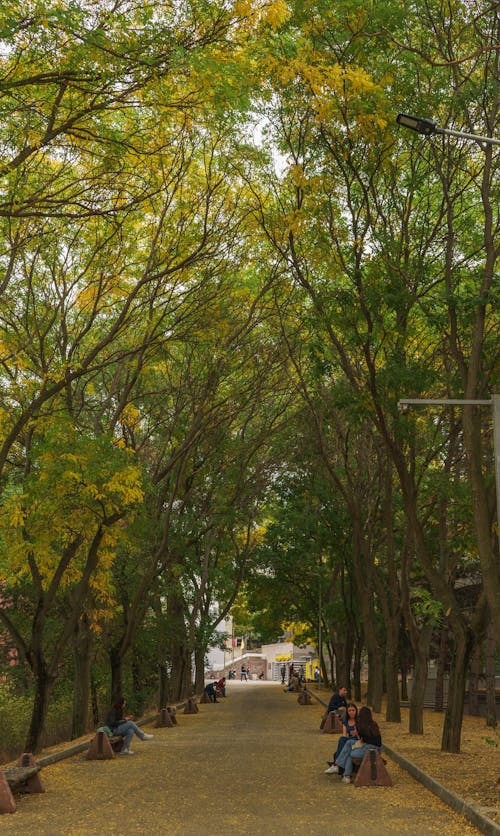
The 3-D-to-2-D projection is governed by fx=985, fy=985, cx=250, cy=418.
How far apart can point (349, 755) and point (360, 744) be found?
225 mm

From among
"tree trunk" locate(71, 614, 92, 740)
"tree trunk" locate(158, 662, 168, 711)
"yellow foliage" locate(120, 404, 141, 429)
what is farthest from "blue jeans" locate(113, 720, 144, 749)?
"tree trunk" locate(158, 662, 168, 711)

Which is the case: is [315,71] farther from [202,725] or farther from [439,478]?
[202,725]

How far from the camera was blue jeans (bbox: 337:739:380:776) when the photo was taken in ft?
45.1

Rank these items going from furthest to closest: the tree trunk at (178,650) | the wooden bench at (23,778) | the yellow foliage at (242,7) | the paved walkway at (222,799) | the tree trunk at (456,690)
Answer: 1. the tree trunk at (178,650)
2. the tree trunk at (456,690)
3. the wooden bench at (23,778)
4. the yellow foliage at (242,7)
5. the paved walkway at (222,799)

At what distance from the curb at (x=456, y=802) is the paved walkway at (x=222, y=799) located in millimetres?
122

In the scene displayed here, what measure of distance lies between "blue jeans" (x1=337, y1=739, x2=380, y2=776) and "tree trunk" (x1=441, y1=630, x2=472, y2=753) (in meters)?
2.41

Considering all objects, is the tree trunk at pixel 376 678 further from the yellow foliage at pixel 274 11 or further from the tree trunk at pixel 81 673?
the yellow foliage at pixel 274 11

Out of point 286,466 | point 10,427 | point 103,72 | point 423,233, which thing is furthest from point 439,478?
point 286,466

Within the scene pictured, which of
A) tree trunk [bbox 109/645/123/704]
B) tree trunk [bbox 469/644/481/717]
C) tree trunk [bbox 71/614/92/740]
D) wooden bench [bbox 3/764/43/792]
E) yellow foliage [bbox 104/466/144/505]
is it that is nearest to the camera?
wooden bench [bbox 3/764/43/792]

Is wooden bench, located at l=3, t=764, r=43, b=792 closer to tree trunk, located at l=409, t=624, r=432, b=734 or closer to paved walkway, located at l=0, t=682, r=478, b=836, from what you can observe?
paved walkway, located at l=0, t=682, r=478, b=836

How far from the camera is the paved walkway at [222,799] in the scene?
1010 centimetres

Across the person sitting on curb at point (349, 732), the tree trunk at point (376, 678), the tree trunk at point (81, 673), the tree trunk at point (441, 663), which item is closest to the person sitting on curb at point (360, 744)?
the person sitting on curb at point (349, 732)

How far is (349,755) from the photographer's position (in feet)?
45.5

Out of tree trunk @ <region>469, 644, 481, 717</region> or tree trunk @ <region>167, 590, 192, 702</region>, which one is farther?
tree trunk @ <region>167, 590, 192, 702</region>
